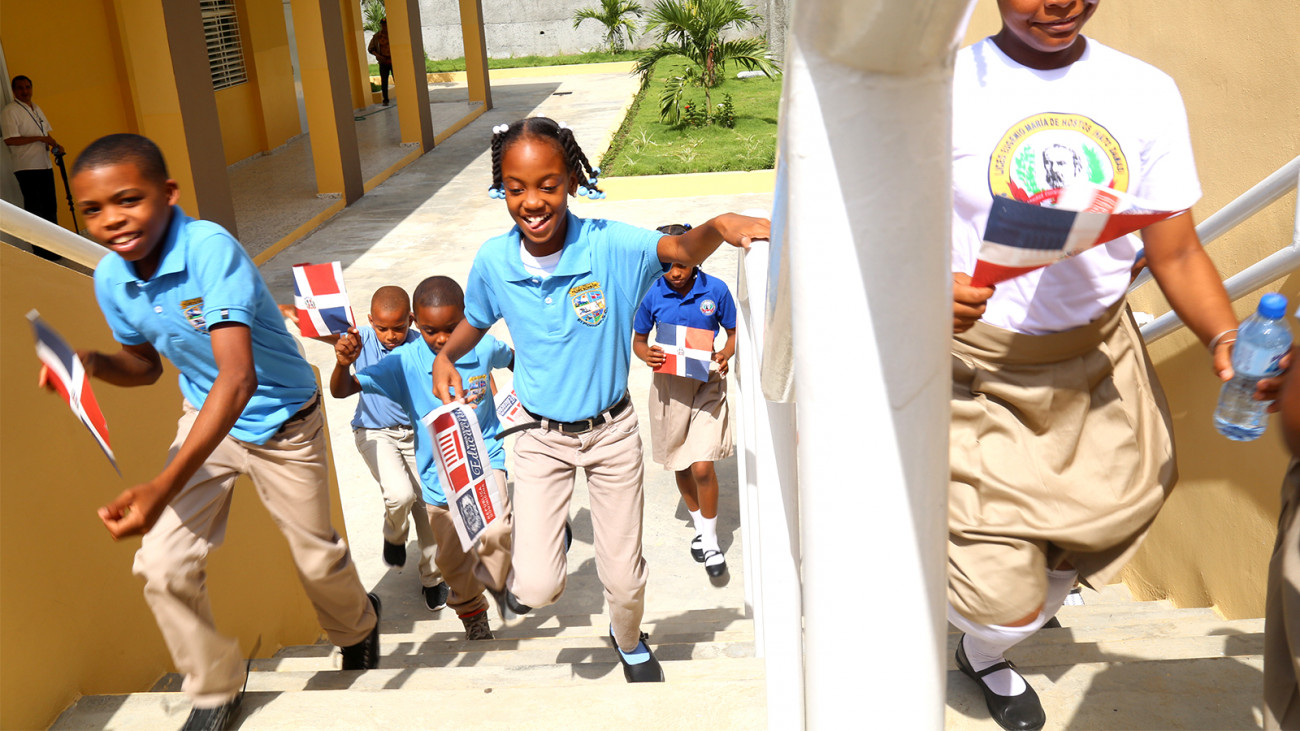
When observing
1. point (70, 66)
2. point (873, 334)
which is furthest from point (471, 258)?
point (873, 334)

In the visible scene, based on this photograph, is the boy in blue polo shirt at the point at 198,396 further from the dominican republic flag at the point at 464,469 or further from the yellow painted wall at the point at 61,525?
the dominican republic flag at the point at 464,469

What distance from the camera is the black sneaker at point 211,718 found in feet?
8.18

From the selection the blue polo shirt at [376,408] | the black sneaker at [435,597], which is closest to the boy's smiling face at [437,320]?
the blue polo shirt at [376,408]

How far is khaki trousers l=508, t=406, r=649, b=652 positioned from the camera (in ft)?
10.4

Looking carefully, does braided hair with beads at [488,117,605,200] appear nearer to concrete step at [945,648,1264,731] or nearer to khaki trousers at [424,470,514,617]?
khaki trousers at [424,470,514,617]

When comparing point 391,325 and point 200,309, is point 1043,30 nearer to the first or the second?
point 200,309

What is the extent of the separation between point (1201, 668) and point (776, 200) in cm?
182

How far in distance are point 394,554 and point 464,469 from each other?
1776mm

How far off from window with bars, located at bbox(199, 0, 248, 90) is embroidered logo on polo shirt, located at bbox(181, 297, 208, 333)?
12.4 meters

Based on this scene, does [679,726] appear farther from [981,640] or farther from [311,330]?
[311,330]

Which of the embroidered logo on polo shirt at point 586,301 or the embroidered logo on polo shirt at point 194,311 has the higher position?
the embroidered logo on polo shirt at point 194,311

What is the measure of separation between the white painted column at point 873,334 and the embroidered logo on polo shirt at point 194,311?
2.22 meters

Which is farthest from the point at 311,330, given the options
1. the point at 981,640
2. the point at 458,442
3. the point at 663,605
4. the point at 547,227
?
the point at 981,640

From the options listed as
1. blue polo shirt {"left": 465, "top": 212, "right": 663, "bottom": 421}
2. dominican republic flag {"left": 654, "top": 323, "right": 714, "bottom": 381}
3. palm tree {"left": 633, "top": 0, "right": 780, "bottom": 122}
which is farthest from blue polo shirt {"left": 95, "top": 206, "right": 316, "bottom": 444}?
palm tree {"left": 633, "top": 0, "right": 780, "bottom": 122}
